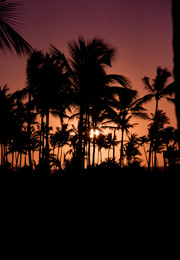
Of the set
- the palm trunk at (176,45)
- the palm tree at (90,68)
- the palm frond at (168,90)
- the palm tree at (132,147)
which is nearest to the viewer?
the palm trunk at (176,45)

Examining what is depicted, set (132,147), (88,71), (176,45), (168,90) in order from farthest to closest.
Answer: (132,147) → (168,90) → (88,71) → (176,45)

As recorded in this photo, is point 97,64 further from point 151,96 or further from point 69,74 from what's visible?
point 151,96

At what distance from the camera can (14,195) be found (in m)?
7.27

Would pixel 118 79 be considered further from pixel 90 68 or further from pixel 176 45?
pixel 176 45

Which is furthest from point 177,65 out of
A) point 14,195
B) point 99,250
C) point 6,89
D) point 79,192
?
point 6,89

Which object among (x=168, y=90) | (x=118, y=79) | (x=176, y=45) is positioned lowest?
(x=176, y=45)

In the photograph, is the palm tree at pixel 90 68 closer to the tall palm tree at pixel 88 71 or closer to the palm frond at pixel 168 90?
the tall palm tree at pixel 88 71

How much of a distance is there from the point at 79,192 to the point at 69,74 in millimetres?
6730

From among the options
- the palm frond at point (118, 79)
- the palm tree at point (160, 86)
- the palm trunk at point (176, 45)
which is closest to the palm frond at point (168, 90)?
the palm tree at point (160, 86)

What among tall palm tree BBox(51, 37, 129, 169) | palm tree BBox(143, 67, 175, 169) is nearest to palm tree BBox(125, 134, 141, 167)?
palm tree BBox(143, 67, 175, 169)

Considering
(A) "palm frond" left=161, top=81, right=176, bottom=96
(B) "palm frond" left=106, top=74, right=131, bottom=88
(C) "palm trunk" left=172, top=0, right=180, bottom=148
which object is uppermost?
(A) "palm frond" left=161, top=81, right=176, bottom=96

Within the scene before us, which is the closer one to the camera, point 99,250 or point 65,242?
point 99,250

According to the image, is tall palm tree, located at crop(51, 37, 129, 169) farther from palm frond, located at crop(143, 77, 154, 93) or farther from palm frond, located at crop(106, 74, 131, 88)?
palm frond, located at crop(143, 77, 154, 93)

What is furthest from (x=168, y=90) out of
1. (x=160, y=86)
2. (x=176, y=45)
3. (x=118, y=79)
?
(x=176, y=45)
